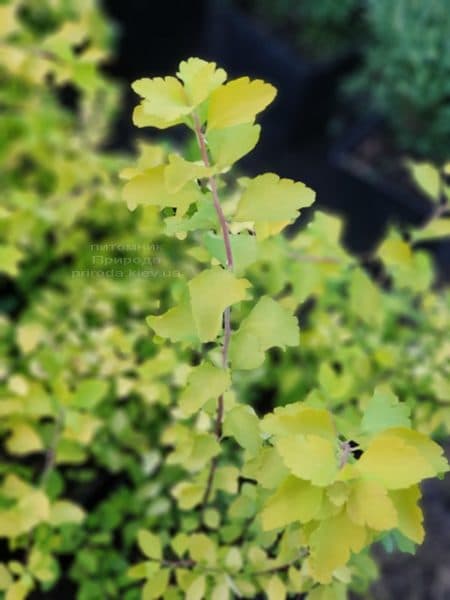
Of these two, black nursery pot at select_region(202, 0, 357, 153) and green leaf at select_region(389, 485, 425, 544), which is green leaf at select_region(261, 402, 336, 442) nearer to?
green leaf at select_region(389, 485, 425, 544)

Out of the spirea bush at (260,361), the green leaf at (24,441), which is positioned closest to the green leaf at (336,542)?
the spirea bush at (260,361)

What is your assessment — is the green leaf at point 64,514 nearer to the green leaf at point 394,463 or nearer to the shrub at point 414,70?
the green leaf at point 394,463

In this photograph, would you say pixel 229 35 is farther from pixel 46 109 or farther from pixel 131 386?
pixel 131 386

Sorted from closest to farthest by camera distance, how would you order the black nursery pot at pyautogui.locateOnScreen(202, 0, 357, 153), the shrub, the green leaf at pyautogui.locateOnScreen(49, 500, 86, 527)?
the green leaf at pyautogui.locateOnScreen(49, 500, 86, 527)
the shrub
the black nursery pot at pyautogui.locateOnScreen(202, 0, 357, 153)

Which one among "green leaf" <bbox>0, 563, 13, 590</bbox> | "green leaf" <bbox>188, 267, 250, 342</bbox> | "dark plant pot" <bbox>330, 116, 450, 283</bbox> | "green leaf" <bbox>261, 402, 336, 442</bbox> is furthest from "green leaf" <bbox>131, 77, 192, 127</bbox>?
"dark plant pot" <bbox>330, 116, 450, 283</bbox>

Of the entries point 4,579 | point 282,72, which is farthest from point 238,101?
point 282,72

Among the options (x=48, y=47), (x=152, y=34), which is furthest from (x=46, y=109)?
(x=152, y=34)
